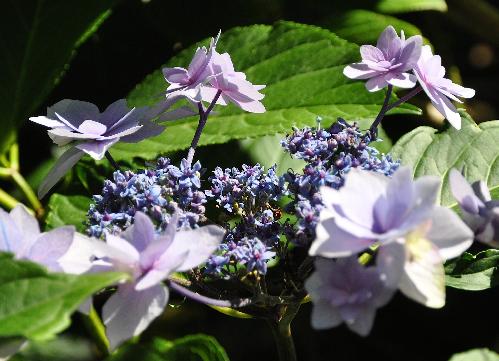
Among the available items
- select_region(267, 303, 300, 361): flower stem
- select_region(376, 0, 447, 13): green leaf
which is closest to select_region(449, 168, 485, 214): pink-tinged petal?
select_region(267, 303, 300, 361): flower stem

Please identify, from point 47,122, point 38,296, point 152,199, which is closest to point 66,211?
point 47,122

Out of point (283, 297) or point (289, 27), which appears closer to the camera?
point (283, 297)

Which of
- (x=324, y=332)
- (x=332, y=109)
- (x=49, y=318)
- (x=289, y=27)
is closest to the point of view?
(x=49, y=318)

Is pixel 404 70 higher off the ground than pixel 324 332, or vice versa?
pixel 404 70

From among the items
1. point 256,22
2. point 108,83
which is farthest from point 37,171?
point 256,22

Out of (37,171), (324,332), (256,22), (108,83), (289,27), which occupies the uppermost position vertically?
(289,27)

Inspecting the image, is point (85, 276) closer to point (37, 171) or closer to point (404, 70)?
point (404, 70)

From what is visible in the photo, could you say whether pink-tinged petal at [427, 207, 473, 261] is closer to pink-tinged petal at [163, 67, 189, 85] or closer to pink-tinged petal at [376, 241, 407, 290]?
pink-tinged petal at [376, 241, 407, 290]
